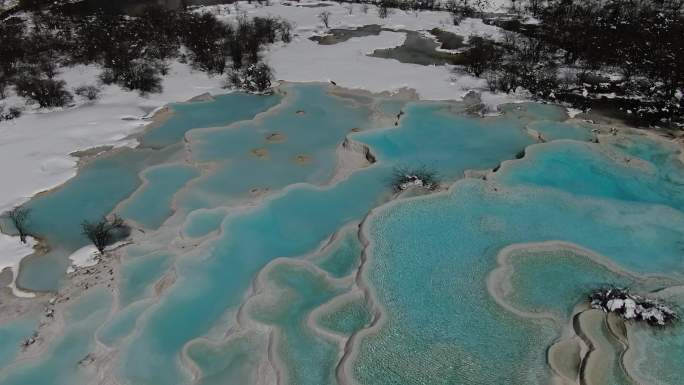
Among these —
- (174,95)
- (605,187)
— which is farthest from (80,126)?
(605,187)

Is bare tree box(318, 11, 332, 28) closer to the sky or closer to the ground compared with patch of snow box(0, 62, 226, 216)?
closer to the sky

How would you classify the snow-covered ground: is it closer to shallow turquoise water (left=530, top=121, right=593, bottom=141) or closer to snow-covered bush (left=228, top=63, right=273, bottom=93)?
snow-covered bush (left=228, top=63, right=273, bottom=93)

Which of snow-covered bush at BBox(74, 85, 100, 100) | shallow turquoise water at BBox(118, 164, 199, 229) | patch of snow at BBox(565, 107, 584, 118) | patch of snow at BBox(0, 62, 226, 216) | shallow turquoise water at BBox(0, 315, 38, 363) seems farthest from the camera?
snow-covered bush at BBox(74, 85, 100, 100)

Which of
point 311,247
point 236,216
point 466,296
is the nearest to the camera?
point 466,296

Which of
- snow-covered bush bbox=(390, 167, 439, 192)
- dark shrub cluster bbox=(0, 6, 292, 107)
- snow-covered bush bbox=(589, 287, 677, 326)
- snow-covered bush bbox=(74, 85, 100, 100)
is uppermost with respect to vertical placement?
dark shrub cluster bbox=(0, 6, 292, 107)

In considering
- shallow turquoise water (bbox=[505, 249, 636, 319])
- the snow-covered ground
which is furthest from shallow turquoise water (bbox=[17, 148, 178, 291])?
shallow turquoise water (bbox=[505, 249, 636, 319])

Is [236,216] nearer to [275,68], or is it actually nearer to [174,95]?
[174,95]

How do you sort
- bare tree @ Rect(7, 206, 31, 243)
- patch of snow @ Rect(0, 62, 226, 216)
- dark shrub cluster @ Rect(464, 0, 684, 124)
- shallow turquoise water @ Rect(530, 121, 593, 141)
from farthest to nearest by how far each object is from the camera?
dark shrub cluster @ Rect(464, 0, 684, 124) → shallow turquoise water @ Rect(530, 121, 593, 141) → patch of snow @ Rect(0, 62, 226, 216) → bare tree @ Rect(7, 206, 31, 243)

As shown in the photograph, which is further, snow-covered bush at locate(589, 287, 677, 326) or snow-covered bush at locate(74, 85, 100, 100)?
snow-covered bush at locate(74, 85, 100, 100)
